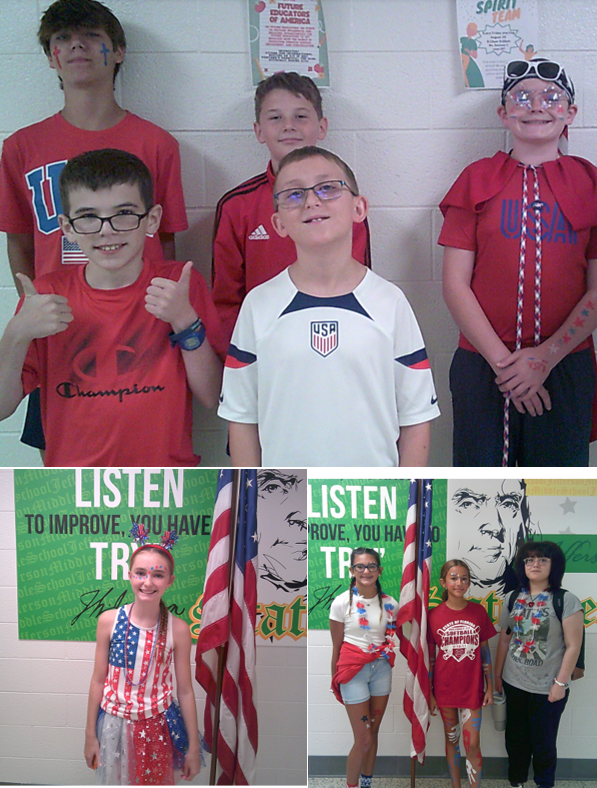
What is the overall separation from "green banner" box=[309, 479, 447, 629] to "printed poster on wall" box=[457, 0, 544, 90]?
1.11 m

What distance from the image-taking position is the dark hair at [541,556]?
123 cm

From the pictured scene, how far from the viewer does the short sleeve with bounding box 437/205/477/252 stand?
1643 millimetres

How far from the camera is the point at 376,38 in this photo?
166 cm

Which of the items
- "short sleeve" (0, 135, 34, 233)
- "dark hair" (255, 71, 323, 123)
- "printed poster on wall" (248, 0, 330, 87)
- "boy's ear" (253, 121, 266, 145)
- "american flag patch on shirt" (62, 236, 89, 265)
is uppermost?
"printed poster on wall" (248, 0, 330, 87)

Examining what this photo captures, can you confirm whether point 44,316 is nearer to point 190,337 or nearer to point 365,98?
point 190,337

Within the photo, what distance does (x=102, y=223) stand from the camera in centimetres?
150

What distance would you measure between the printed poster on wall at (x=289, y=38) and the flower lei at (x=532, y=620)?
1.33m

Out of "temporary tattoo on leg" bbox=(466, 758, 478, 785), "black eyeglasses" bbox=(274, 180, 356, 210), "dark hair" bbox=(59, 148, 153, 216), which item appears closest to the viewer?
"temporary tattoo on leg" bbox=(466, 758, 478, 785)

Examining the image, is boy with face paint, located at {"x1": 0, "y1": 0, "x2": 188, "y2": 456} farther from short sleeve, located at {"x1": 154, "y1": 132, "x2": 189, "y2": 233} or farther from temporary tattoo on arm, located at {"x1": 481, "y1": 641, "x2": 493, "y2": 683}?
temporary tattoo on arm, located at {"x1": 481, "y1": 641, "x2": 493, "y2": 683}

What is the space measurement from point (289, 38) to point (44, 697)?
161 cm

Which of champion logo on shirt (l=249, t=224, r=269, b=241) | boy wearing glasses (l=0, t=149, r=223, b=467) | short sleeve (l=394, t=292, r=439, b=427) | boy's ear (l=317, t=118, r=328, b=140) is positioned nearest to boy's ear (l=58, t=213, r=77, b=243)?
boy wearing glasses (l=0, t=149, r=223, b=467)

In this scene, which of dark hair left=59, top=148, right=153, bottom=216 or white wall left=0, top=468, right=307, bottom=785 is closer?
white wall left=0, top=468, right=307, bottom=785

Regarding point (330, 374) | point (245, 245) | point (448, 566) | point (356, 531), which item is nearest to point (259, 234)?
point (245, 245)

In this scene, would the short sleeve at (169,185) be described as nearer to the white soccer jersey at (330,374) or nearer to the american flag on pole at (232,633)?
the white soccer jersey at (330,374)
